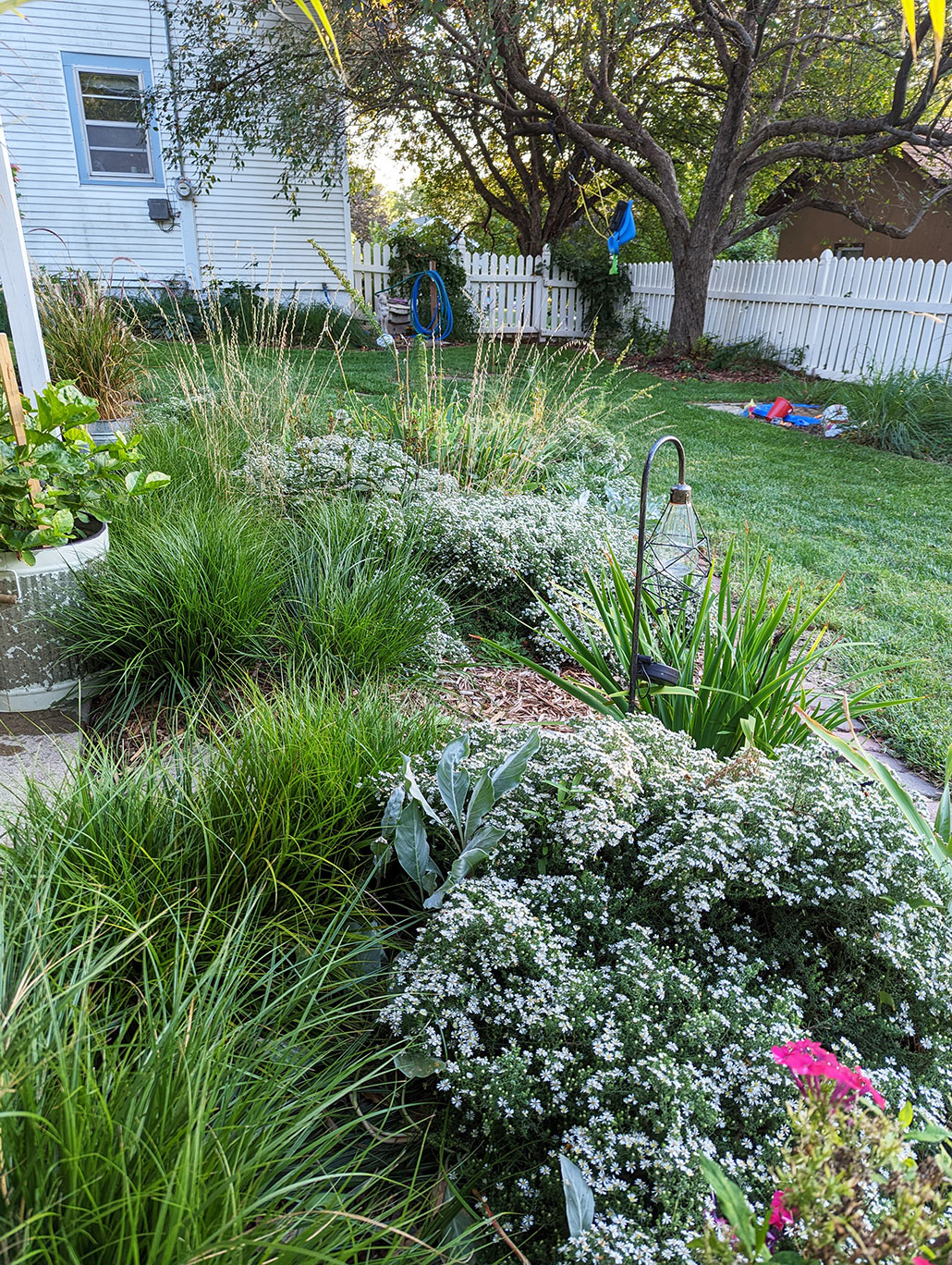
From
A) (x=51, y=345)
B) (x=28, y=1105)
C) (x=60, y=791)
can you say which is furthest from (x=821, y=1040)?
(x=51, y=345)

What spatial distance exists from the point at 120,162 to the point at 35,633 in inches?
460

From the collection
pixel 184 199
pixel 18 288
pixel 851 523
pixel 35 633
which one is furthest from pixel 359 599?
pixel 184 199

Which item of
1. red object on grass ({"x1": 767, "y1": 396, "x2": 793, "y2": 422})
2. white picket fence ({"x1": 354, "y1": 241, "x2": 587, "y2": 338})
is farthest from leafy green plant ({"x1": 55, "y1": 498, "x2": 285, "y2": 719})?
white picket fence ({"x1": 354, "y1": 241, "x2": 587, "y2": 338})

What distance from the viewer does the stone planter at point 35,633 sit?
2553 millimetres

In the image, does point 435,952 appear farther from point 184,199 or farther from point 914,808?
point 184,199

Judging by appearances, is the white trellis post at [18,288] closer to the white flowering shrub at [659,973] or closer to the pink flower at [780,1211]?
the white flowering shrub at [659,973]

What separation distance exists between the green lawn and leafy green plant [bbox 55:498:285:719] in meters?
1.92

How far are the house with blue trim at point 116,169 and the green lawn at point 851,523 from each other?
5413mm

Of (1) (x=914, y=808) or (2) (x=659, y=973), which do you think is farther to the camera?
(1) (x=914, y=808)

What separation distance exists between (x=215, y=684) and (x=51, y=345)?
12.9ft

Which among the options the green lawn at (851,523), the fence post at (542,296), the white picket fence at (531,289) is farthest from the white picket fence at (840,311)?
the fence post at (542,296)

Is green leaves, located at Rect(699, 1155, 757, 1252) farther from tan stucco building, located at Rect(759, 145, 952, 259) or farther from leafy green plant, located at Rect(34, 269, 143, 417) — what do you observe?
tan stucco building, located at Rect(759, 145, 952, 259)

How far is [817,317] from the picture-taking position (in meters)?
10.3

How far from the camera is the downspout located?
11.0 meters
